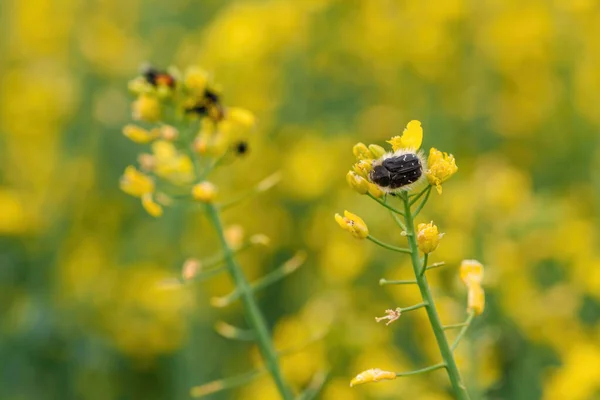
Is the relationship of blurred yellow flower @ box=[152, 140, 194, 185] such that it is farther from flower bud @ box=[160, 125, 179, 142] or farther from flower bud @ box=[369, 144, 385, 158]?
flower bud @ box=[369, 144, 385, 158]

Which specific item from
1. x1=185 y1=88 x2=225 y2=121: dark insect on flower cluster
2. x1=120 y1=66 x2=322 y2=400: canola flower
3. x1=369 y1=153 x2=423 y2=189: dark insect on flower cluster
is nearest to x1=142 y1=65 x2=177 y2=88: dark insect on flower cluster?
x1=120 y1=66 x2=322 y2=400: canola flower

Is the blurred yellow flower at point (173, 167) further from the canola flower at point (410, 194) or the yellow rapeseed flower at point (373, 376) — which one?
the yellow rapeseed flower at point (373, 376)

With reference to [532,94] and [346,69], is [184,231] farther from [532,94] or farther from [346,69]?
[532,94]

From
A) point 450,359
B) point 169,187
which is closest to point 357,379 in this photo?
point 450,359

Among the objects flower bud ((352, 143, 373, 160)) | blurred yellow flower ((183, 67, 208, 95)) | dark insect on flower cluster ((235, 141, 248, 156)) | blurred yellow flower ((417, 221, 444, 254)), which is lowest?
blurred yellow flower ((417, 221, 444, 254))

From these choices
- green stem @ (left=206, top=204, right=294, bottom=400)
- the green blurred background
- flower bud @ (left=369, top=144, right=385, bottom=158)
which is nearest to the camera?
flower bud @ (left=369, top=144, right=385, bottom=158)

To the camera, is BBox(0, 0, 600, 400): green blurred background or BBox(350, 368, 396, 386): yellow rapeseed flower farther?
BBox(0, 0, 600, 400): green blurred background

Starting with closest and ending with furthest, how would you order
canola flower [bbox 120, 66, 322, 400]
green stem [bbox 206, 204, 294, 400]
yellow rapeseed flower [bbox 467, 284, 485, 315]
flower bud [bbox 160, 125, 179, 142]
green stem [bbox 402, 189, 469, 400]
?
green stem [bbox 402, 189, 469, 400] < yellow rapeseed flower [bbox 467, 284, 485, 315] < green stem [bbox 206, 204, 294, 400] < canola flower [bbox 120, 66, 322, 400] < flower bud [bbox 160, 125, 179, 142]
